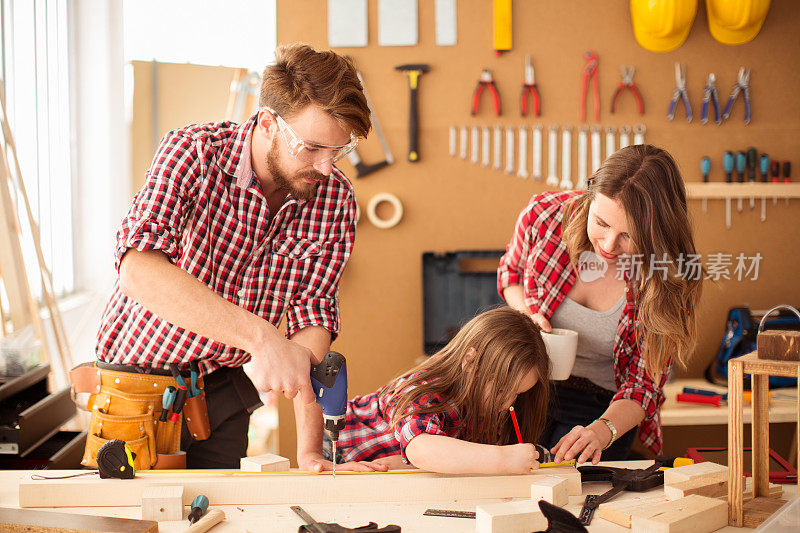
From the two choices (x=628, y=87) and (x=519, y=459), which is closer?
(x=519, y=459)

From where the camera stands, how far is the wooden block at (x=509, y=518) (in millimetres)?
1288

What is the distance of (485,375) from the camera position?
1.86 m

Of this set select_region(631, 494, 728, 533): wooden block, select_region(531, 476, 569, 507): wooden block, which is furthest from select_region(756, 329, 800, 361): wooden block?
select_region(531, 476, 569, 507): wooden block

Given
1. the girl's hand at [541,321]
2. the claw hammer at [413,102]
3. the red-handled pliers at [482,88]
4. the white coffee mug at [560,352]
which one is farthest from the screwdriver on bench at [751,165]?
the white coffee mug at [560,352]

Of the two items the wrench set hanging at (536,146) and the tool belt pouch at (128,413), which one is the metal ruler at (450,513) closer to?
the tool belt pouch at (128,413)

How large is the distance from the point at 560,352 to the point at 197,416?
94cm

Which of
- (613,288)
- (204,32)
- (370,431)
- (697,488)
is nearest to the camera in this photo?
(697,488)

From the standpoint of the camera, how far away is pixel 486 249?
353cm

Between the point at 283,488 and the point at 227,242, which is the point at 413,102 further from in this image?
the point at 283,488

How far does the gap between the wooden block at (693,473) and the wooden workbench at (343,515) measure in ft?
0.43

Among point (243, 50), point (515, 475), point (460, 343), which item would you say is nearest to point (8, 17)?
point (243, 50)

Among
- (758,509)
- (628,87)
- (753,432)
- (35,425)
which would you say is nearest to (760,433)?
(753,432)

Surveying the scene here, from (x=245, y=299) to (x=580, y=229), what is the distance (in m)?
0.93

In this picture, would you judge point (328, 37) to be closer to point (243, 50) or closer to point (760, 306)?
point (243, 50)
